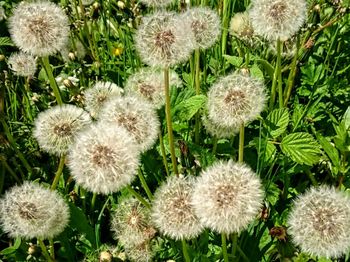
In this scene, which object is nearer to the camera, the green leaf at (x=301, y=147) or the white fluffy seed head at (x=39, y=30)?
the green leaf at (x=301, y=147)

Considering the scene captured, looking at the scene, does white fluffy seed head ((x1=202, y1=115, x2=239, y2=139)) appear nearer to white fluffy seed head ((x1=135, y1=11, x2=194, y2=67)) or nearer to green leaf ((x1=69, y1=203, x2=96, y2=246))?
white fluffy seed head ((x1=135, y1=11, x2=194, y2=67))

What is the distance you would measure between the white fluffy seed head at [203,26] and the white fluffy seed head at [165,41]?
61cm

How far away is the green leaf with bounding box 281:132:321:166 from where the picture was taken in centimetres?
303

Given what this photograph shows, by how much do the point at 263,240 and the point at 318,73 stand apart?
135 cm

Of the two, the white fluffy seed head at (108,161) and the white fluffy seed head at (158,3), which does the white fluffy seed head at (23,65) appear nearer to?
the white fluffy seed head at (158,3)

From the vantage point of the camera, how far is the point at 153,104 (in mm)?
3211

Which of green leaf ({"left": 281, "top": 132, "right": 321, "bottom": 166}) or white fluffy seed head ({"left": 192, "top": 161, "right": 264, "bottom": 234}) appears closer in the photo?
white fluffy seed head ({"left": 192, "top": 161, "right": 264, "bottom": 234})

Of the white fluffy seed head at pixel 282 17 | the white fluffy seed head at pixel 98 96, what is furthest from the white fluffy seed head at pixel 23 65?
the white fluffy seed head at pixel 282 17

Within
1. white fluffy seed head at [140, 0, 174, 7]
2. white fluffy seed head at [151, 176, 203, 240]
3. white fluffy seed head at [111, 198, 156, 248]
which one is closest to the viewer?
white fluffy seed head at [151, 176, 203, 240]

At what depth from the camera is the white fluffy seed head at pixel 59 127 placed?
10.2 feet

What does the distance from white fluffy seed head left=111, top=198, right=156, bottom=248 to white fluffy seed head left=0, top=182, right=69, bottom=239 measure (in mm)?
304

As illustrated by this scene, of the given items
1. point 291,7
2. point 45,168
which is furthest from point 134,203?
point 291,7

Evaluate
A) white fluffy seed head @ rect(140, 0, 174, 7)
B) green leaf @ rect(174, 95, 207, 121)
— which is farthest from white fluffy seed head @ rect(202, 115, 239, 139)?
white fluffy seed head @ rect(140, 0, 174, 7)

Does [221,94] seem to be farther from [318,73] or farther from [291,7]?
[318,73]
